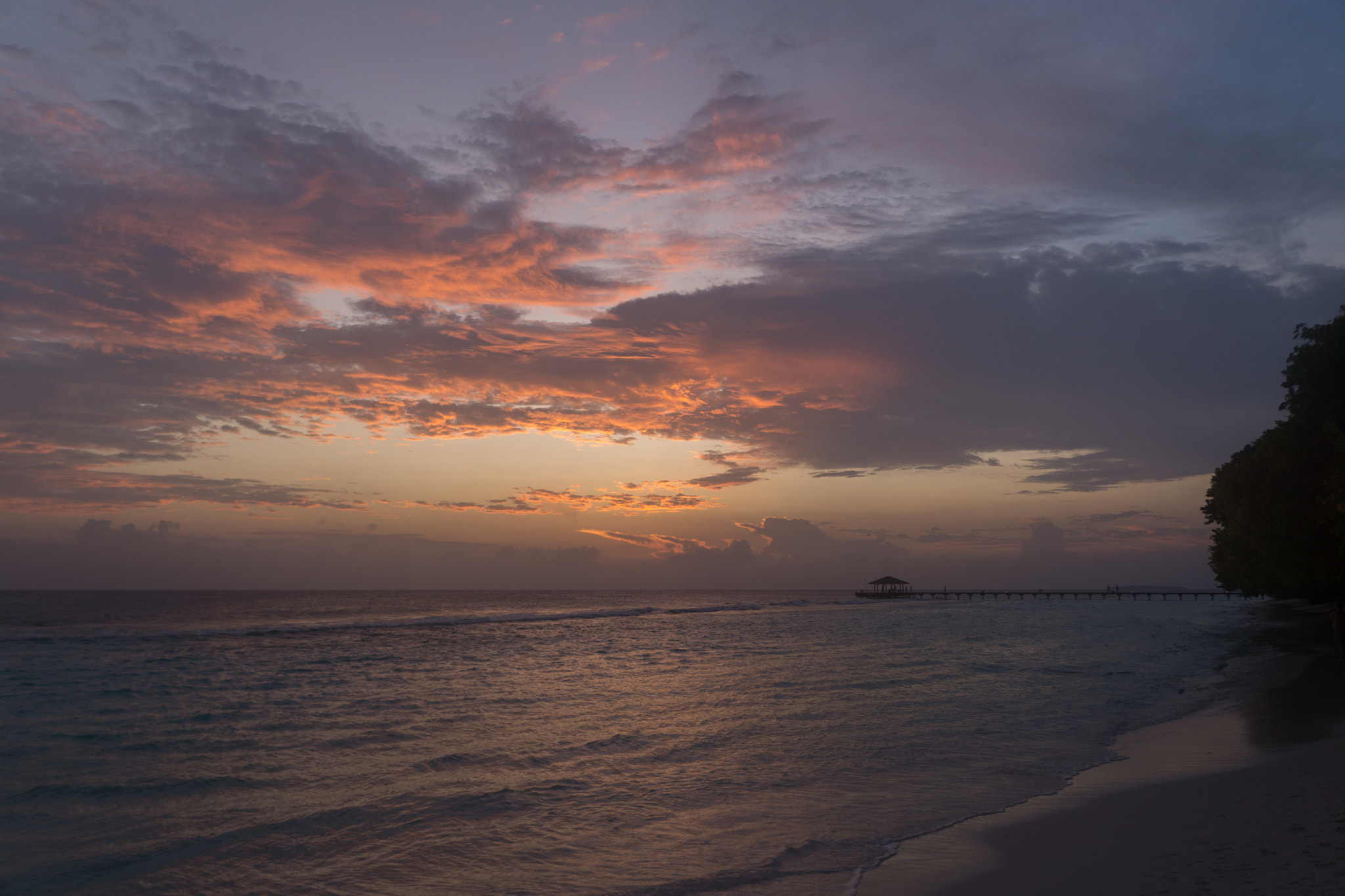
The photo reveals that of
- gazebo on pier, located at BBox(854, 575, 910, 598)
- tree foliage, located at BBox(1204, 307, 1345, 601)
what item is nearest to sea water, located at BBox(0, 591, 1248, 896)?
tree foliage, located at BBox(1204, 307, 1345, 601)

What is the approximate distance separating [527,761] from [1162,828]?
1074 centimetres

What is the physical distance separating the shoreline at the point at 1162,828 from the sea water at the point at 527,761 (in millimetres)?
653

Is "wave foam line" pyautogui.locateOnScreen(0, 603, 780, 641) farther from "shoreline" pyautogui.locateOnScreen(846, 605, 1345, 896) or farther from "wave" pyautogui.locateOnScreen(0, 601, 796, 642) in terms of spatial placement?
"shoreline" pyautogui.locateOnScreen(846, 605, 1345, 896)

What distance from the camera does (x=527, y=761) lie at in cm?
1509

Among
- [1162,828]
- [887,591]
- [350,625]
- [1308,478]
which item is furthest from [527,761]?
[887,591]

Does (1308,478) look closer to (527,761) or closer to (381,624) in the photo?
(527,761)

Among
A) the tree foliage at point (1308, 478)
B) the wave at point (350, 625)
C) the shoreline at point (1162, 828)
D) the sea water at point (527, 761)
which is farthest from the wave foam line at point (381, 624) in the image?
the tree foliage at point (1308, 478)

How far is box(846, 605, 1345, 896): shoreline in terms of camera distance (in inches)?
303

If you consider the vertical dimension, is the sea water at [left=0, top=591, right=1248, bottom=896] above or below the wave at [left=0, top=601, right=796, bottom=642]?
above

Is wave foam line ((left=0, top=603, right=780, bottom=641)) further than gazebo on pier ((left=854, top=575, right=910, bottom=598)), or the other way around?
gazebo on pier ((left=854, top=575, right=910, bottom=598))

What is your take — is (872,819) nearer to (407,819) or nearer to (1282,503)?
(407,819)

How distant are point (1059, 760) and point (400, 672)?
25101 millimetres

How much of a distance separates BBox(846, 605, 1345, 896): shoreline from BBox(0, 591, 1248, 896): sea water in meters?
0.65

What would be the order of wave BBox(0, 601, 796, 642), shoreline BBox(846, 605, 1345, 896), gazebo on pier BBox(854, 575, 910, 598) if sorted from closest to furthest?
shoreline BBox(846, 605, 1345, 896) → wave BBox(0, 601, 796, 642) → gazebo on pier BBox(854, 575, 910, 598)
